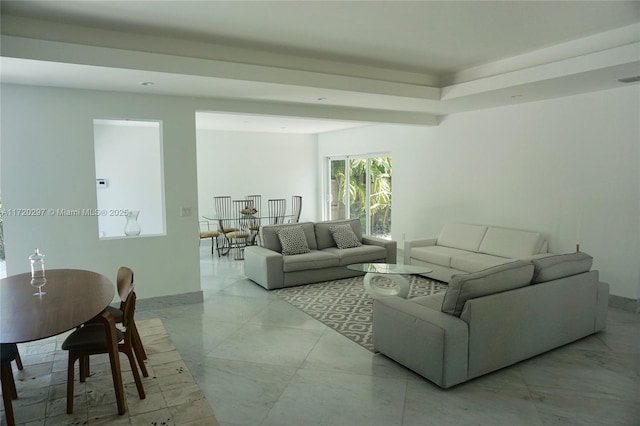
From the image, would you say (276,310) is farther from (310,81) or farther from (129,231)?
(310,81)

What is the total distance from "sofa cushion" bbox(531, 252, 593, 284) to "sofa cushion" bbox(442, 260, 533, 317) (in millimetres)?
227

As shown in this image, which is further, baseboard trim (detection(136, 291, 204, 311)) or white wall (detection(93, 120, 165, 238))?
white wall (detection(93, 120, 165, 238))

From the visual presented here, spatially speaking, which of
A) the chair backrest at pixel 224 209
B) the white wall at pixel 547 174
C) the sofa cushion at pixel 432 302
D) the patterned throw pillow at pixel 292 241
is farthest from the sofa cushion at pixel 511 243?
the chair backrest at pixel 224 209

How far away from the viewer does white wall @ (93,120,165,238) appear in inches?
297

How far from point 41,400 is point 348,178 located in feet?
25.8

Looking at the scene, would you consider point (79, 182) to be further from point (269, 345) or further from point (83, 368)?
point (269, 345)

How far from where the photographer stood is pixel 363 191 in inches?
368

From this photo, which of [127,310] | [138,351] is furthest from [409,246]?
[127,310]

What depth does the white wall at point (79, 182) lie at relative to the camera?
13.4 feet

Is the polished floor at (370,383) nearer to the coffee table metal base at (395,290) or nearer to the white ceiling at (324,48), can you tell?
the coffee table metal base at (395,290)

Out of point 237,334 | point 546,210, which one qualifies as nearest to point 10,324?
point 237,334

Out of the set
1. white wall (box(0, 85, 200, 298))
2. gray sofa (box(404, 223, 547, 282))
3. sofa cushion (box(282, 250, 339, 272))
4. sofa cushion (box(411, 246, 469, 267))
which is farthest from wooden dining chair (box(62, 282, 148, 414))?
sofa cushion (box(411, 246, 469, 267))

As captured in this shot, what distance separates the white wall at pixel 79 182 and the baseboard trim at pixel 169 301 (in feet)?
0.18

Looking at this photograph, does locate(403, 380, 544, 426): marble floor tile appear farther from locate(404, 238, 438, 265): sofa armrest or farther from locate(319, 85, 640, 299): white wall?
locate(404, 238, 438, 265): sofa armrest
